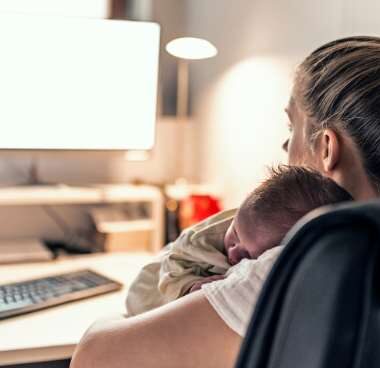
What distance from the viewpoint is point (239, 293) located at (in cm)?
73

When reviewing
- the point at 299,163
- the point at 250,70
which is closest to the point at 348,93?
the point at 299,163

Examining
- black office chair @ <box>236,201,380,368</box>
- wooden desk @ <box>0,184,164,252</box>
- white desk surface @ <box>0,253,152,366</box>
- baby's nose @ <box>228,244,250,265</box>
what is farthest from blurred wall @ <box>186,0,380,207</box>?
black office chair @ <box>236,201,380,368</box>

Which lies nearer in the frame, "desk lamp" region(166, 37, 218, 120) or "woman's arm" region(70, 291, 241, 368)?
"woman's arm" region(70, 291, 241, 368)

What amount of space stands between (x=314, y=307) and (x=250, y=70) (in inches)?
57.5

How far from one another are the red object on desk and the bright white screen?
24 centimetres

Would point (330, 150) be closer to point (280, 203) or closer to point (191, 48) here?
point (280, 203)

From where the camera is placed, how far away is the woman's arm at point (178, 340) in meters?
0.73

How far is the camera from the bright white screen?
1668mm

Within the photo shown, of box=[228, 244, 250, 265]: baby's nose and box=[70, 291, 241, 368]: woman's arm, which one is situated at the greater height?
box=[228, 244, 250, 265]: baby's nose

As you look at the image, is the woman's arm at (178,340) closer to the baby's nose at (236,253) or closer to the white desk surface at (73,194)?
the baby's nose at (236,253)

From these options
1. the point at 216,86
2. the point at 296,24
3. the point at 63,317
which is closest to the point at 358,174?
the point at 63,317

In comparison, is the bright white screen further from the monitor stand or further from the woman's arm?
the woman's arm

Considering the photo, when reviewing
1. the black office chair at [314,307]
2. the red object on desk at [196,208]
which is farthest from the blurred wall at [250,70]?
the black office chair at [314,307]

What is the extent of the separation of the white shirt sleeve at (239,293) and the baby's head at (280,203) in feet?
0.27
